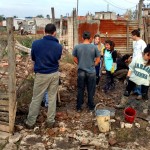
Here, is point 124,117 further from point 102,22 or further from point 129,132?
point 102,22

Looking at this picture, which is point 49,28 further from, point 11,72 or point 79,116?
point 79,116

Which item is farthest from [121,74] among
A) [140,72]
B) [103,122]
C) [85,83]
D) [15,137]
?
[15,137]

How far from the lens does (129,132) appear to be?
17.8 feet

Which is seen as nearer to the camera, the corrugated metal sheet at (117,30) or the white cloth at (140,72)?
the white cloth at (140,72)

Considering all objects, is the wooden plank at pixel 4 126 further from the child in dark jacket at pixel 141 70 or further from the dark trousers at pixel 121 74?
the dark trousers at pixel 121 74

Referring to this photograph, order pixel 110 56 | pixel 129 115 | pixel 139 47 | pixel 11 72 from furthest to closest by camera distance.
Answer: pixel 110 56
pixel 139 47
pixel 129 115
pixel 11 72

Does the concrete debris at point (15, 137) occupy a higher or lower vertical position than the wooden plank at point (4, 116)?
lower

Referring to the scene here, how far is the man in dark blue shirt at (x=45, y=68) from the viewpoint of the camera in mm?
5270

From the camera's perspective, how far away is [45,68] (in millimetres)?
5297

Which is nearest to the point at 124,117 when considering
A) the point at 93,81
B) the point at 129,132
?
the point at 129,132

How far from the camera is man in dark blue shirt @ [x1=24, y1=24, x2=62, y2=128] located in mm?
5270

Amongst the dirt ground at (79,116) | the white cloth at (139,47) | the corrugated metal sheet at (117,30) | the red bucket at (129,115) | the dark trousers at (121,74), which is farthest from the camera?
the corrugated metal sheet at (117,30)

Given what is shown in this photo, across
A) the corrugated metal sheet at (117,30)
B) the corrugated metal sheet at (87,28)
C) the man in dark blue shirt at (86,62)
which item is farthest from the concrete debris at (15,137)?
the corrugated metal sheet at (117,30)

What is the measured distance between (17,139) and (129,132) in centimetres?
211
